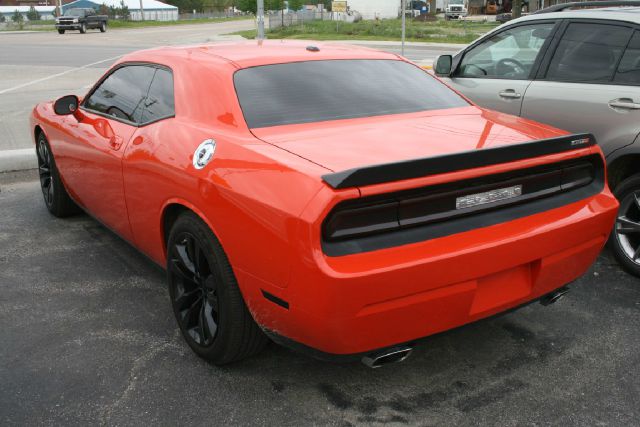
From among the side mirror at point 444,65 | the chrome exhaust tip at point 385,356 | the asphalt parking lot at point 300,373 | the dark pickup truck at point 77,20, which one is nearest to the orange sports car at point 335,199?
the chrome exhaust tip at point 385,356

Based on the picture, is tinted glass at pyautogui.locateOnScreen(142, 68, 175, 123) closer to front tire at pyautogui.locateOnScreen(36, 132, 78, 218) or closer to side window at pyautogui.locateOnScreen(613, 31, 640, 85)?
front tire at pyautogui.locateOnScreen(36, 132, 78, 218)

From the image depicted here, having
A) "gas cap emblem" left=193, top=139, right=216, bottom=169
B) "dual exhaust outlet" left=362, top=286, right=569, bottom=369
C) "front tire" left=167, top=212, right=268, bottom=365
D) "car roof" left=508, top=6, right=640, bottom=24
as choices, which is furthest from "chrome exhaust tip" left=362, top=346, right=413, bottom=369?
"car roof" left=508, top=6, right=640, bottom=24

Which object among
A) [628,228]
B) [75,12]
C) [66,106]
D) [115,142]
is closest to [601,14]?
[628,228]

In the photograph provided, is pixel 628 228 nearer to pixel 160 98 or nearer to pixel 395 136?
pixel 395 136

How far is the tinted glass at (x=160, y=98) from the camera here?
145 inches

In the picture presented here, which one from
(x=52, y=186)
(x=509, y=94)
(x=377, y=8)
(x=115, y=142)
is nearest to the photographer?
(x=115, y=142)

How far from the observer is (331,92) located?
3562 mm

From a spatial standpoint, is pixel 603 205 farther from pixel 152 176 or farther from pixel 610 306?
pixel 152 176

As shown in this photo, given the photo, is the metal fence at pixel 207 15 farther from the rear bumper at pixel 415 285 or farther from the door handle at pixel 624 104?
the rear bumper at pixel 415 285

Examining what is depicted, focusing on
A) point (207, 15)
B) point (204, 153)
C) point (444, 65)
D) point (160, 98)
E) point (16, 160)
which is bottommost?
point (16, 160)

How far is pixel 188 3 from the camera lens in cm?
10775

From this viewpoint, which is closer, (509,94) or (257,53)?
(257,53)

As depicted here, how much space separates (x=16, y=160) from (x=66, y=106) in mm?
3118

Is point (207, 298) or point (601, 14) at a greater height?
point (601, 14)
